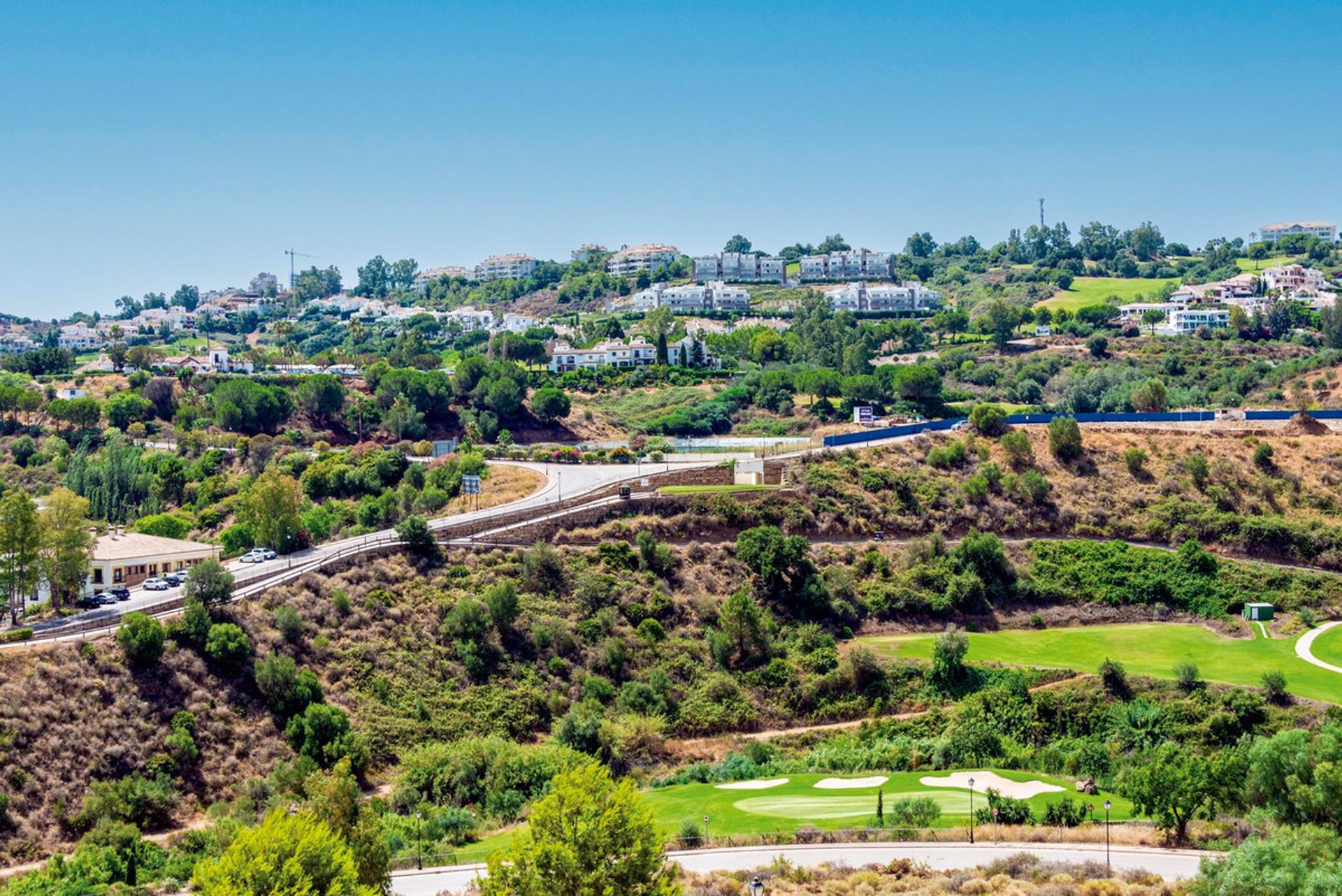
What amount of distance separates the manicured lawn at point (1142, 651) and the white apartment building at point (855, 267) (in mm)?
123295

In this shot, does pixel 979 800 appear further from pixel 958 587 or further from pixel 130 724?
pixel 130 724

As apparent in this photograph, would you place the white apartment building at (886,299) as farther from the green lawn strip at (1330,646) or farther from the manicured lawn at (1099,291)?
the green lawn strip at (1330,646)

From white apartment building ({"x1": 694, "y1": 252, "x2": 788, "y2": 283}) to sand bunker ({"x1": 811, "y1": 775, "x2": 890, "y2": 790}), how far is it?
140m

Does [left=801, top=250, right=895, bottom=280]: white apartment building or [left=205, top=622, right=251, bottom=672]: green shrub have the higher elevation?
[left=801, top=250, right=895, bottom=280]: white apartment building

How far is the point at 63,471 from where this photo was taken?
8438 cm

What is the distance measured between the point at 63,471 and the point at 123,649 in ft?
149

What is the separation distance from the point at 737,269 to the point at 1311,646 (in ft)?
429

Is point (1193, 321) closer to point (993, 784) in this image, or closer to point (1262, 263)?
point (1262, 263)

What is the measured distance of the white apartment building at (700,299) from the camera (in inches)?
6196

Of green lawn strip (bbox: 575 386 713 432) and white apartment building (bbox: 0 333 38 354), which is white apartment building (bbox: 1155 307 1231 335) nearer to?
green lawn strip (bbox: 575 386 713 432)

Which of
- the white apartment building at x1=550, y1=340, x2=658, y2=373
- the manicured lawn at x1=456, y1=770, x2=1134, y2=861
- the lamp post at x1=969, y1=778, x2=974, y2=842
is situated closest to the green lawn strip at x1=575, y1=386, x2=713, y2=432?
the white apartment building at x1=550, y1=340, x2=658, y2=373

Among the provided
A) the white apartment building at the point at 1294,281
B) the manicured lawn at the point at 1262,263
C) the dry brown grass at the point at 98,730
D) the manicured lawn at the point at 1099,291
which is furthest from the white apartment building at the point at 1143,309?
the dry brown grass at the point at 98,730

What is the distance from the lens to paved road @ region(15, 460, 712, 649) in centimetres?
4709

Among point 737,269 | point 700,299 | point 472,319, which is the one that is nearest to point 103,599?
point 700,299
